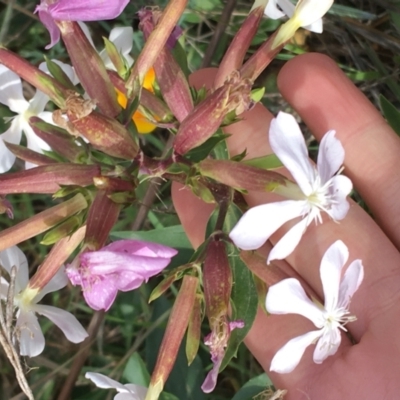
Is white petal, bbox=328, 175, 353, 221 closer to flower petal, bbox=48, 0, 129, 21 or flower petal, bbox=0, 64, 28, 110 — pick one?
flower petal, bbox=48, 0, 129, 21

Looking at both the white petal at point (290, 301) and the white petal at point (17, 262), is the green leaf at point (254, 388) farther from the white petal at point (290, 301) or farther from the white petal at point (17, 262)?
the white petal at point (17, 262)

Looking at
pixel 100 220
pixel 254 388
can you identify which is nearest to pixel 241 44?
pixel 100 220

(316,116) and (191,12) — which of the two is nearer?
(316,116)

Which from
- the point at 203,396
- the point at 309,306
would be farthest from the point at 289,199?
A: the point at 203,396

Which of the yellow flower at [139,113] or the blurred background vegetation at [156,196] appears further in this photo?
the blurred background vegetation at [156,196]

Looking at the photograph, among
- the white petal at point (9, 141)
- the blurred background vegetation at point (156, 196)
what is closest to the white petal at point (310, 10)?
the blurred background vegetation at point (156, 196)

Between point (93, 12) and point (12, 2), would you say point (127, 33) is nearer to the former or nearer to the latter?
point (93, 12)
